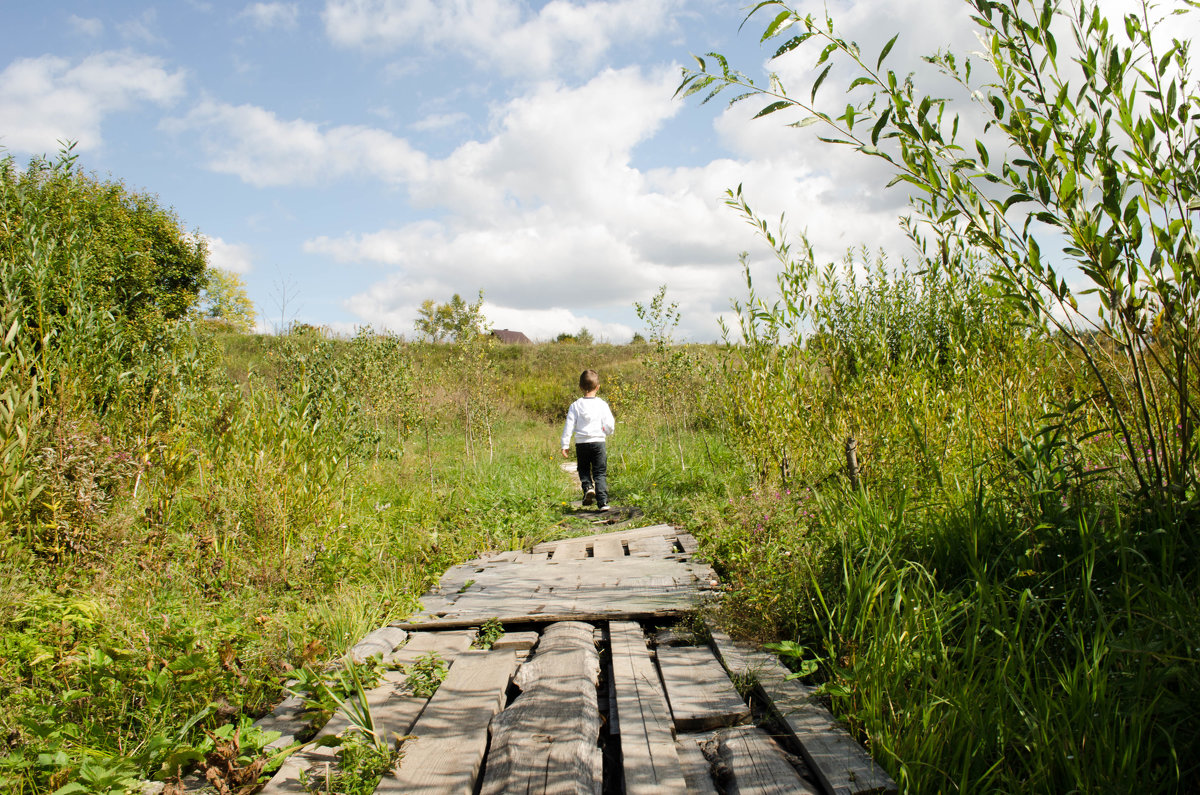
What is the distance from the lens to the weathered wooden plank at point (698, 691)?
242cm

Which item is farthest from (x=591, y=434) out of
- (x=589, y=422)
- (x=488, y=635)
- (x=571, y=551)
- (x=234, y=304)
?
(x=234, y=304)

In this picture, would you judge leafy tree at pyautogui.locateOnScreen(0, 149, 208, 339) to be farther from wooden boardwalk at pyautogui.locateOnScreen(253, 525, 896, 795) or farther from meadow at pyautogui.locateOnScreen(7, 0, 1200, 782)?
wooden boardwalk at pyautogui.locateOnScreen(253, 525, 896, 795)

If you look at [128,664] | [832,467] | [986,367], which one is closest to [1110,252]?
[986,367]

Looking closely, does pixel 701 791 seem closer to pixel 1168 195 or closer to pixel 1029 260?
pixel 1029 260

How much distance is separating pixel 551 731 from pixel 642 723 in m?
0.35

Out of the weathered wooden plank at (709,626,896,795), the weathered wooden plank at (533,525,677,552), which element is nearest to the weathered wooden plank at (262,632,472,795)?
the weathered wooden plank at (709,626,896,795)

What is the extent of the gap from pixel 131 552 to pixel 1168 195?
658 cm

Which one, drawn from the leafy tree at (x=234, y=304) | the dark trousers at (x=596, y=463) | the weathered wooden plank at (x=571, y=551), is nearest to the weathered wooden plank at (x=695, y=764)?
the weathered wooden plank at (x=571, y=551)

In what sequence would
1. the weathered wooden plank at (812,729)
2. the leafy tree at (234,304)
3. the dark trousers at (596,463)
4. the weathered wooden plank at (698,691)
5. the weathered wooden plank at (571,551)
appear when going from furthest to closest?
the leafy tree at (234,304) < the dark trousers at (596,463) < the weathered wooden plank at (571,551) < the weathered wooden plank at (698,691) < the weathered wooden plank at (812,729)

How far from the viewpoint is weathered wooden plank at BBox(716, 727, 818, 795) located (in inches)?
76.0

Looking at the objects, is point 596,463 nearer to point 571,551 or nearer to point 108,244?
point 571,551

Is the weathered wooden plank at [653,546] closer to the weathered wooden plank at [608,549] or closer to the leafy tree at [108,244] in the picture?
the weathered wooden plank at [608,549]

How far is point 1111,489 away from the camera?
2.85m

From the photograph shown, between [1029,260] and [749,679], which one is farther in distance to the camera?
[749,679]
